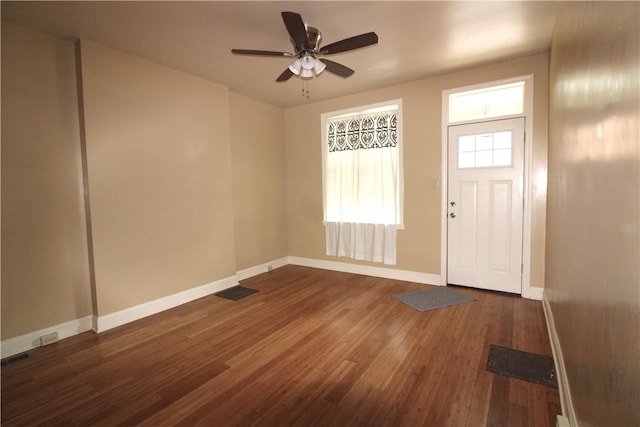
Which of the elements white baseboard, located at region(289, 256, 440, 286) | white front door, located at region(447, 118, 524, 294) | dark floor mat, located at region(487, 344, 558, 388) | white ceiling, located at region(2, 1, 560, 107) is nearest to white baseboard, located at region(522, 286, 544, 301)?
white front door, located at region(447, 118, 524, 294)

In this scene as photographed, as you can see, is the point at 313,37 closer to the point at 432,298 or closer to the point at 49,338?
the point at 432,298

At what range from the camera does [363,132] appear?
4.49 meters

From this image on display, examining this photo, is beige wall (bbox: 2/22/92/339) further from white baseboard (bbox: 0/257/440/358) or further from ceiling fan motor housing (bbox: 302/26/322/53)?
ceiling fan motor housing (bbox: 302/26/322/53)

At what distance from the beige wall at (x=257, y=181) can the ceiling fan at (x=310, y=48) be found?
76.3 inches

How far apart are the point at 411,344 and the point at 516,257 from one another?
6.32 feet

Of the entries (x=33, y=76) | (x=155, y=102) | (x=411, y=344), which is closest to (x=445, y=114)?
(x=411, y=344)

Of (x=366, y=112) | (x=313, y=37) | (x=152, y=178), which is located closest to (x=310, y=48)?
(x=313, y=37)

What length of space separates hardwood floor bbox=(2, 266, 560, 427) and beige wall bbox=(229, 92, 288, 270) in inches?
57.4

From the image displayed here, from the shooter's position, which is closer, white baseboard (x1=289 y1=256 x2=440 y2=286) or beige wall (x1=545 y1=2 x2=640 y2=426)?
beige wall (x1=545 y1=2 x2=640 y2=426)

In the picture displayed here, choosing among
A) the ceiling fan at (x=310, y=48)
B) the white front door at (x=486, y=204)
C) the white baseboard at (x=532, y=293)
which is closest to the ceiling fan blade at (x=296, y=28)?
the ceiling fan at (x=310, y=48)

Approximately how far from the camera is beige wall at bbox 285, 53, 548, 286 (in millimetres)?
3354

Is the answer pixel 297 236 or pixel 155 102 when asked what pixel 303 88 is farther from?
pixel 297 236

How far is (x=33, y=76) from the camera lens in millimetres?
2598

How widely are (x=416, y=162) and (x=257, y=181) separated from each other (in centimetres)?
250
